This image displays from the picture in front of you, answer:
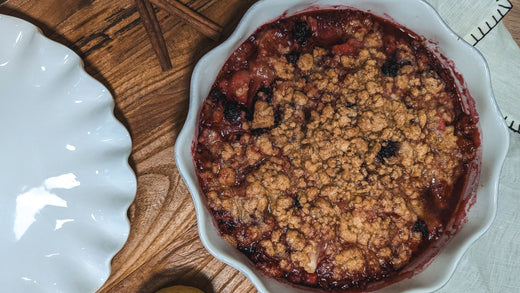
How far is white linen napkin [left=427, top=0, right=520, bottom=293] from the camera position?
4.62ft

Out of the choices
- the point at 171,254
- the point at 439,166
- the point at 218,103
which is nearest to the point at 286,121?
the point at 218,103

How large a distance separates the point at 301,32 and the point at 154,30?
40cm

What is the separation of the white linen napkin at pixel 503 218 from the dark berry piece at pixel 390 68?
1.13ft

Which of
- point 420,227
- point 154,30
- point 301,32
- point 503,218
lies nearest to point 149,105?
point 154,30

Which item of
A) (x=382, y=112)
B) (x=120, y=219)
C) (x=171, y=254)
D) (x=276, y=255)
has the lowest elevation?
(x=171, y=254)

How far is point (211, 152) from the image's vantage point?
1.24m

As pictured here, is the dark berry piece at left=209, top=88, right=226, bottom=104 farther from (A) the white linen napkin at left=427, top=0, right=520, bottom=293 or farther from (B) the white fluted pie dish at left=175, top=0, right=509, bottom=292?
(A) the white linen napkin at left=427, top=0, right=520, bottom=293

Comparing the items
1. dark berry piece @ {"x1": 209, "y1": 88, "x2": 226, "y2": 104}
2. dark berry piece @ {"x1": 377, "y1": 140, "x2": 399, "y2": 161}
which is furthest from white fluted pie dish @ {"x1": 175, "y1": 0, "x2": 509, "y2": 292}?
dark berry piece @ {"x1": 377, "y1": 140, "x2": 399, "y2": 161}

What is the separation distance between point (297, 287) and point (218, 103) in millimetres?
535

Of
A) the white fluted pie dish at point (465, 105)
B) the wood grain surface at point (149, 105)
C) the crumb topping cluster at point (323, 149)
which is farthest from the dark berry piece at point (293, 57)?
the wood grain surface at point (149, 105)

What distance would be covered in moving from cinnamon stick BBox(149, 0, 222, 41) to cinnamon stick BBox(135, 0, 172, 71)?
3 centimetres

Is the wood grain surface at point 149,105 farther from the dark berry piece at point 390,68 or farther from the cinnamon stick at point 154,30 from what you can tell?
the dark berry piece at point 390,68

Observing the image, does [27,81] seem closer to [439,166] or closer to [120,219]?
[120,219]

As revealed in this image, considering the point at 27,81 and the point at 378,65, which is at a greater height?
the point at 378,65
